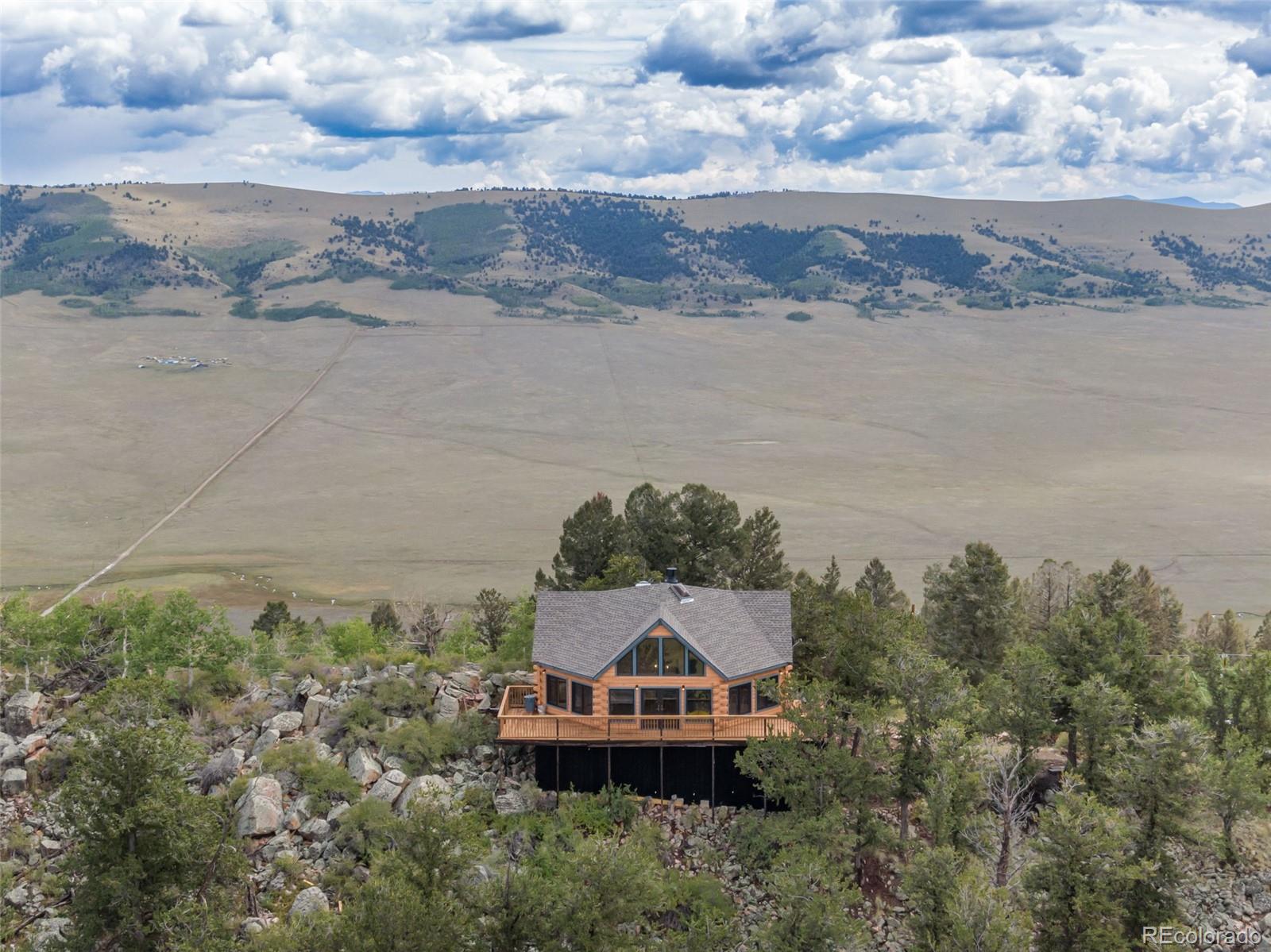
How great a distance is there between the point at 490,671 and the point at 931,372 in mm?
163281

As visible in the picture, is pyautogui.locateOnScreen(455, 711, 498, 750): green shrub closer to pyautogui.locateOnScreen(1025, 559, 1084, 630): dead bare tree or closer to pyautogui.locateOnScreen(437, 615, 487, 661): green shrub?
pyautogui.locateOnScreen(437, 615, 487, 661): green shrub

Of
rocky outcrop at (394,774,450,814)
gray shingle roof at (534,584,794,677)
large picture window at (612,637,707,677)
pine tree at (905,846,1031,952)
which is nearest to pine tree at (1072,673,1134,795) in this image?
pine tree at (905,846,1031,952)

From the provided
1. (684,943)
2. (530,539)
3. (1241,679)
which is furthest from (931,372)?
(684,943)

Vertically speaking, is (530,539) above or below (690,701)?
below

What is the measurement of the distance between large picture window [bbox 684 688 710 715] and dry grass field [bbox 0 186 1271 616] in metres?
51.9

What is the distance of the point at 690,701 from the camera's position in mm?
36062

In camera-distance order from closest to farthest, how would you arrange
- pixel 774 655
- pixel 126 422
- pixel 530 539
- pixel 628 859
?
pixel 628 859
pixel 774 655
pixel 530 539
pixel 126 422

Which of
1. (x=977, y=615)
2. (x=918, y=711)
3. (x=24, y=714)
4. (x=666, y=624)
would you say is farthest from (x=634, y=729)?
(x=24, y=714)

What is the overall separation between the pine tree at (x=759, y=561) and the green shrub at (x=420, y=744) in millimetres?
17705

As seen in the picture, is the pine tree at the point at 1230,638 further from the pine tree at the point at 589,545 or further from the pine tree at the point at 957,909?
the pine tree at the point at 957,909

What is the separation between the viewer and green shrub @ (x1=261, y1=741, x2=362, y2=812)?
33.3 m

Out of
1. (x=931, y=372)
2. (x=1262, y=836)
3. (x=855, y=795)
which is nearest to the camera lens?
(x=855, y=795)

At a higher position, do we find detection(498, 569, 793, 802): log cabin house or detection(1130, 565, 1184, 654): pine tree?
detection(498, 569, 793, 802): log cabin house

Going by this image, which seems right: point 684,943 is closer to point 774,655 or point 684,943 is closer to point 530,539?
point 774,655
